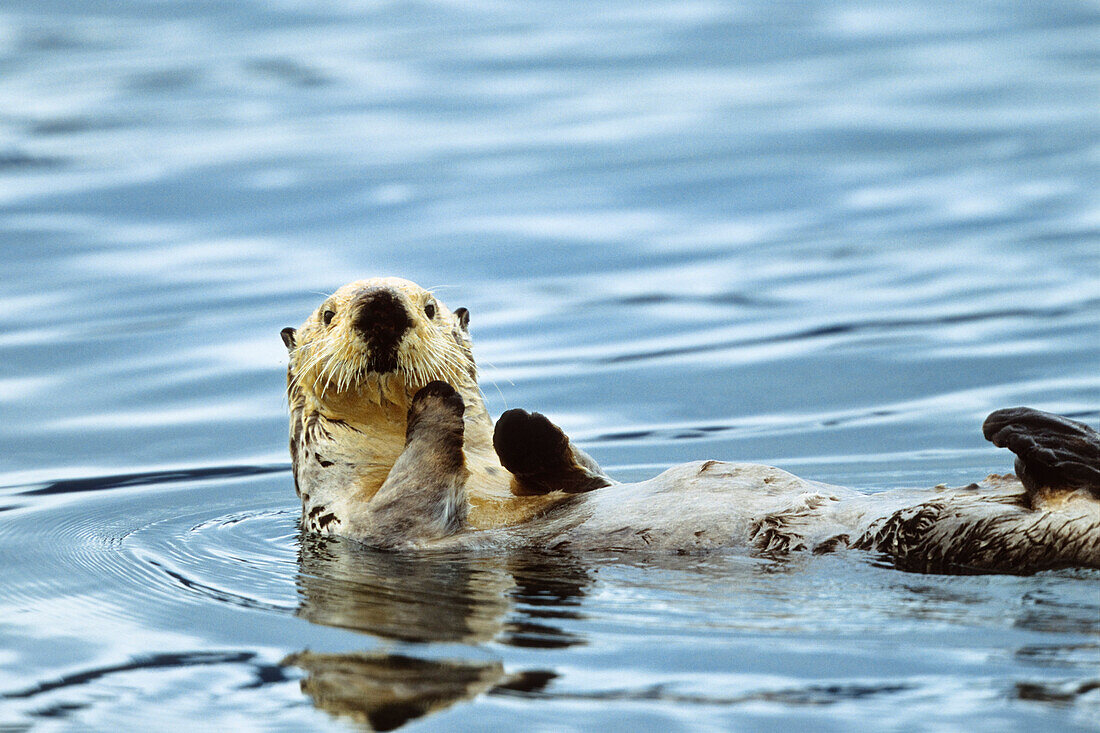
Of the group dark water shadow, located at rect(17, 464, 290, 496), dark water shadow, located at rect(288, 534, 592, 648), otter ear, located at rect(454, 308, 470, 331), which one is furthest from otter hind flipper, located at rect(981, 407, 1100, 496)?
dark water shadow, located at rect(17, 464, 290, 496)

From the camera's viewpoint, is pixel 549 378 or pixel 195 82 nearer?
pixel 549 378

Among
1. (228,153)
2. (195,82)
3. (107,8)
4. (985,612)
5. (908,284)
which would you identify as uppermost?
(107,8)

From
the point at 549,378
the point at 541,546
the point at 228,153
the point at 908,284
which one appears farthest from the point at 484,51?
the point at 541,546

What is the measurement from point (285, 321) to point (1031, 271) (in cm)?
583

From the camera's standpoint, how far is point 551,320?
35.0 feet

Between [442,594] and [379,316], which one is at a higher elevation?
[379,316]

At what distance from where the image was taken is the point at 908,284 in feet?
36.6

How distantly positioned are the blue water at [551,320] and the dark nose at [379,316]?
78cm

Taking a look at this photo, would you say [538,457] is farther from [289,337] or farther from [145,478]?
[145,478]

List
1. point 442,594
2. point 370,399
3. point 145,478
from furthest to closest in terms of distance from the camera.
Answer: point 145,478 → point 370,399 → point 442,594

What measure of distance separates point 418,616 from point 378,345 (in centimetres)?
133

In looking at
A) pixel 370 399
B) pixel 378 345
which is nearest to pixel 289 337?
pixel 370 399

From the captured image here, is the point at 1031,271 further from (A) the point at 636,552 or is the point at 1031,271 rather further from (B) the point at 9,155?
(B) the point at 9,155

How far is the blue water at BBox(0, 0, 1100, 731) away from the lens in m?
3.72
